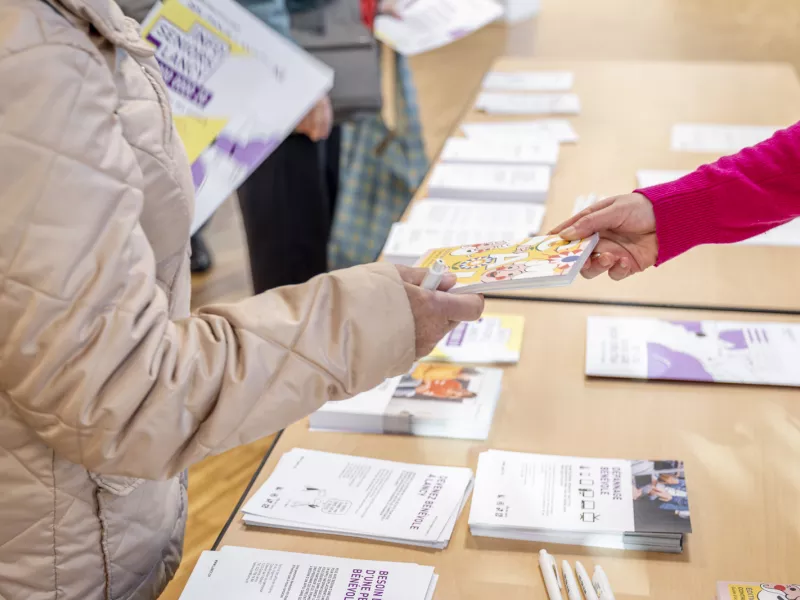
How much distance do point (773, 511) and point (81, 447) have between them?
2.73 ft

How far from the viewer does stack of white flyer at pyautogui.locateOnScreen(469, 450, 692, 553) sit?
3.57 ft

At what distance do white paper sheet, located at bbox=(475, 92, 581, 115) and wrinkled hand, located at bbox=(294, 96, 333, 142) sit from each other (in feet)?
1.83

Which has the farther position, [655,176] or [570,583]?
[655,176]

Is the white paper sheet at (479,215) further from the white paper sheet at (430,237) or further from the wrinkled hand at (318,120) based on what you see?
the wrinkled hand at (318,120)

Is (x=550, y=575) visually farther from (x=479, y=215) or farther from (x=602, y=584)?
(x=479, y=215)

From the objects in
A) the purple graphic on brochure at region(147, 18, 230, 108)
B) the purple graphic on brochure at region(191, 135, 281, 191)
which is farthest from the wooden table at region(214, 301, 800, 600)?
the purple graphic on brochure at region(147, 18, 230, 108)

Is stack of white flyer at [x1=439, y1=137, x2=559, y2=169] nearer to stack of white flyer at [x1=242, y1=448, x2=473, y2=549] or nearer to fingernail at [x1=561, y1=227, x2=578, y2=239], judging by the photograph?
fingernail at [x1=561, y1=227, x2=578, y2=239]

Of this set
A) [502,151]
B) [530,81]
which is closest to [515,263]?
[502,151]

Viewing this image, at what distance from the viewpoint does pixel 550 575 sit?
1.04m

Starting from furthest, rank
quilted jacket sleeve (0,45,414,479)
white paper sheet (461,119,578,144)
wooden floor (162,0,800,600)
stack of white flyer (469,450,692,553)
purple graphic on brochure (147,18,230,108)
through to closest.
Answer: wooden floor (162,0,800,600) → white paper sheet (461,119,578,144) → purple graphic on brochure (147,18,230,108) → stack of white flyer (469,450,692,553) → quilted jacket sleeve (0,45,414,479)

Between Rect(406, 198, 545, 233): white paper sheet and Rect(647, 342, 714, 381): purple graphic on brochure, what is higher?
Rect(406, 198, 545, 233): white paper sheet

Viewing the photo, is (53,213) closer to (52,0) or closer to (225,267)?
(52,0)

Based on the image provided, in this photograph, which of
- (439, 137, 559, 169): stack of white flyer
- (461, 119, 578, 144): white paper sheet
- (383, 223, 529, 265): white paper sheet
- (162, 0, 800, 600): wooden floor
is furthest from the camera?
(162, 0, 800, 600): wooden floor

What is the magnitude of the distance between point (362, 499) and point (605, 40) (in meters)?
5.54
